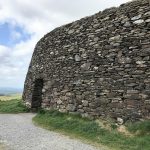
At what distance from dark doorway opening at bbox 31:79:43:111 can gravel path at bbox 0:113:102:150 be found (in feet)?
16.6

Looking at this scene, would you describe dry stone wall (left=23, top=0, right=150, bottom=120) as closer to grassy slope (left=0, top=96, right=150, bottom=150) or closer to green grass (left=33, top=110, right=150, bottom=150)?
grassy slope (left=0, top=96, right=150, bottom=150)

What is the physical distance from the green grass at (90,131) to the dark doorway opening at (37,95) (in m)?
3.28

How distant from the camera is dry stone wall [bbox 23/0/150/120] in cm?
1071

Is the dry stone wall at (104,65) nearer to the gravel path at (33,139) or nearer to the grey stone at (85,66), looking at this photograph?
the grey stone at (85,66)

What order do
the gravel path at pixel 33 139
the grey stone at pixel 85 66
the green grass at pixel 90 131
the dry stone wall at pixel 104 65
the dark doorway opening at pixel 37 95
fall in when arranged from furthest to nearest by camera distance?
1. the dark doorway opening at pixel 37 95
2. the grey stone at pixel 85 66
3. the dry stone wall at pixel 104 65
4. the green grass at pixel 90 131
5. the gravel path at pixel 33 139

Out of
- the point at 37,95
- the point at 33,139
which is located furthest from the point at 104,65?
the point at 37,95

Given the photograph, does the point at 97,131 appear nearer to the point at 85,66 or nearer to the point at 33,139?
the point at 33,139

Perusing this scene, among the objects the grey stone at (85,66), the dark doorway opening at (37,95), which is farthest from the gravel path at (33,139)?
the dark doorway opening at (37,95)

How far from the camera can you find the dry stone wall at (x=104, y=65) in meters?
10.7

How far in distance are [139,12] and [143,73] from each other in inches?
87.8

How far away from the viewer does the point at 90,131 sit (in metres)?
10.4

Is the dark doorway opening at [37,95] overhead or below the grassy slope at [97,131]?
overhead

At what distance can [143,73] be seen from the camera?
10523 mm

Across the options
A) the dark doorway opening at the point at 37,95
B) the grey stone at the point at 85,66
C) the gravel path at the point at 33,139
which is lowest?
the gravel path at the point at 33,139
